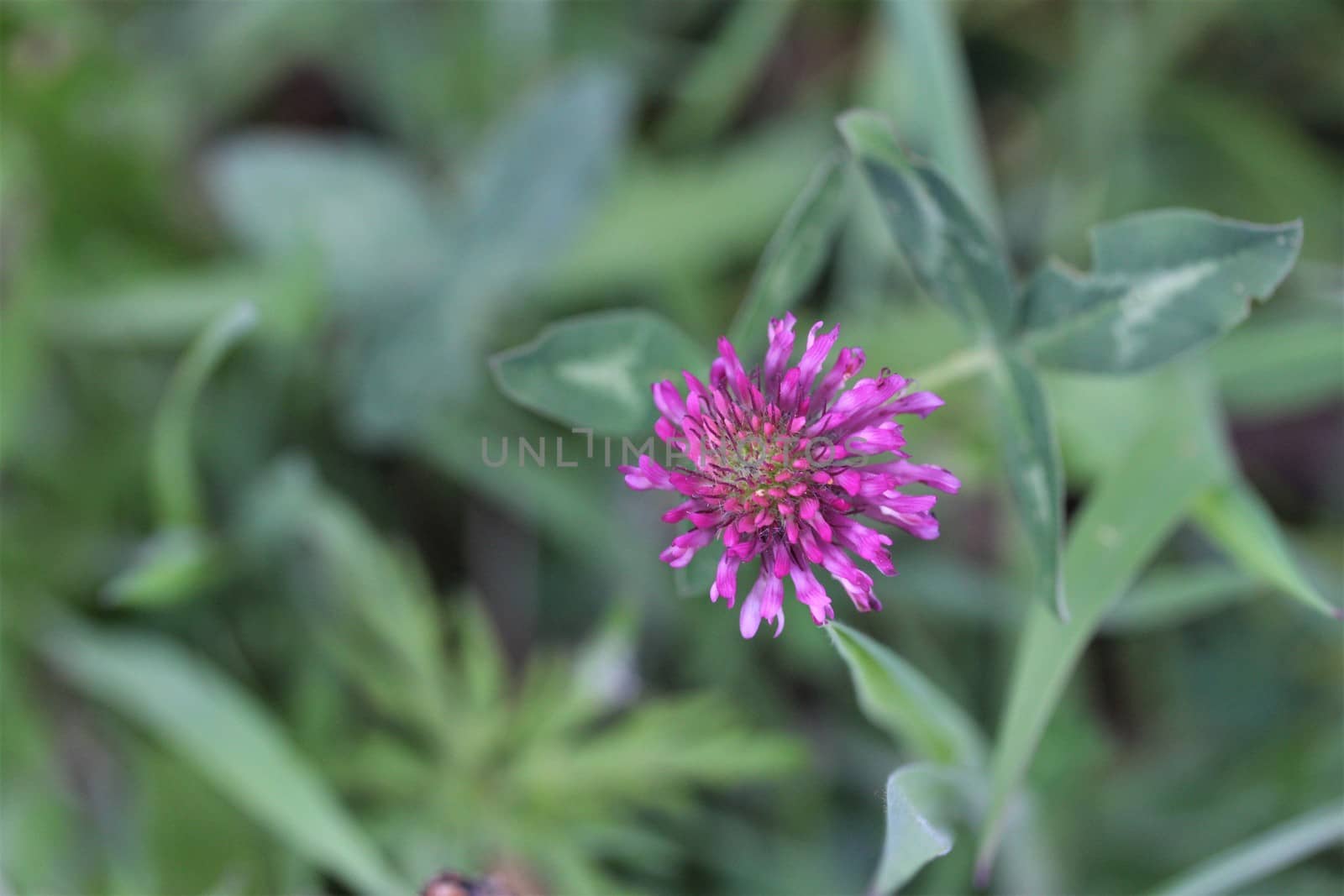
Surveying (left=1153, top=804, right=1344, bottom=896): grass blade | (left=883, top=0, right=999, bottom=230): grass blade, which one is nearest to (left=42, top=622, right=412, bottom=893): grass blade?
(left=1153, top=804, right=1344, bottom=896): grass blade

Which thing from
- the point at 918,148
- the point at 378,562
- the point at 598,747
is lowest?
the point at 598,747

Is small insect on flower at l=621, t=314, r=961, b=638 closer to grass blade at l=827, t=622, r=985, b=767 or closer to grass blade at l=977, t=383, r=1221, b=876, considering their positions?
grass blade at l=827, t=622, r=985, b=767

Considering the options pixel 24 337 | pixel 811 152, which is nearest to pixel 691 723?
pixel 811 152

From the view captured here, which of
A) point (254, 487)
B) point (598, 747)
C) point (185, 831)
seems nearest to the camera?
point (598, 747)

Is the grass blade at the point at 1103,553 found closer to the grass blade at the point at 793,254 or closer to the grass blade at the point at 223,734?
the grass blade at the point at 793,254

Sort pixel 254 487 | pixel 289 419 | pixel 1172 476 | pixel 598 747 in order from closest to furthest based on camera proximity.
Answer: pixel 1172 476 < pixel 598 747 < pixel 254 487 < pixel 289 419

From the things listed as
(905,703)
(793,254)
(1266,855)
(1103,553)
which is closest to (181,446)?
(793,254)

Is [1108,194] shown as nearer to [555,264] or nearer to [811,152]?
[811,152]
